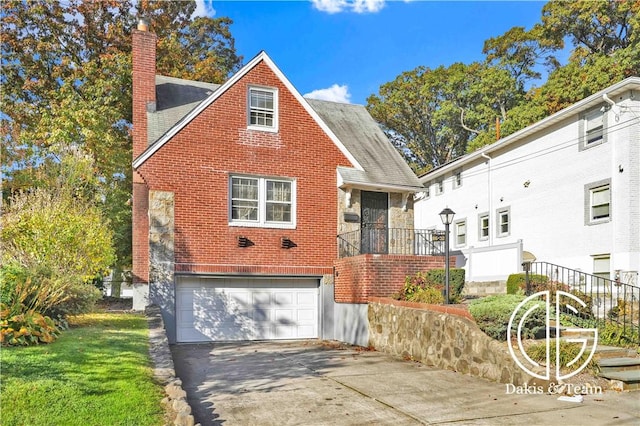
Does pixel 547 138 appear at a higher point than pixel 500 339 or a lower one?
higher

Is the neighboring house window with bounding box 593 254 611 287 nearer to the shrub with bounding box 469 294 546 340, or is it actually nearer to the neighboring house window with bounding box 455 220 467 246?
the neighboring house window with bounding box 455 220 467 246

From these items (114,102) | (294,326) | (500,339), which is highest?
(114,102)

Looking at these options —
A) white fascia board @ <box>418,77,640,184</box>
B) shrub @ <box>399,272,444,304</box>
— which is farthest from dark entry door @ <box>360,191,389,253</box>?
white fascia board @ <box>418,77,640,184</box>

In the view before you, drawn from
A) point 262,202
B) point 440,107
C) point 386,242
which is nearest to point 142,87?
point 262,202

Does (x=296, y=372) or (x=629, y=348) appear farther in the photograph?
(x=296, y=372)

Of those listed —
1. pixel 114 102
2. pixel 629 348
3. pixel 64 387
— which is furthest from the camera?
pixel 114 102

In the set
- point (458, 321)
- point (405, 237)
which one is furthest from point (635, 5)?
point (458, 321)

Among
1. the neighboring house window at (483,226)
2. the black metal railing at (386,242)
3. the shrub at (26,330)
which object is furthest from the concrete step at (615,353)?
the neighboring house window at (483,226)

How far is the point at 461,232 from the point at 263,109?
1377 cm

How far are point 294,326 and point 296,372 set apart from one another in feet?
19.9

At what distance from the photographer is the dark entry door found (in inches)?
613

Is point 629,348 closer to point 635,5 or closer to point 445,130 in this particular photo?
point 635,5

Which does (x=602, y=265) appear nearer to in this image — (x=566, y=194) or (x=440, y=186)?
(x=566, y=194)

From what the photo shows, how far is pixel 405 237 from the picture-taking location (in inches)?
639
